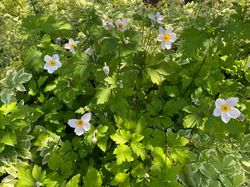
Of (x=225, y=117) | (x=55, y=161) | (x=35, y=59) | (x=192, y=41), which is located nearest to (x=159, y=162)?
(x=225, y=117)

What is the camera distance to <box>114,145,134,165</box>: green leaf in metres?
1.98

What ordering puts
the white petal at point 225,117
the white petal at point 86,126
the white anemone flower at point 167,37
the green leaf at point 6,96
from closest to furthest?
the white petal at point 225,117 < the white petal at point 86,126 < the white anemone flower at point 167,37 < the green leaf at point 6,96

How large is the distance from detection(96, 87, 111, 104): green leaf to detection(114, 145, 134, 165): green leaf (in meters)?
0.28

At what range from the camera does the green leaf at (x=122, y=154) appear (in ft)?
6.48


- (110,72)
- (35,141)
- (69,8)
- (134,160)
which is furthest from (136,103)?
(69,8)

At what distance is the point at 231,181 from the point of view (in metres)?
2.22

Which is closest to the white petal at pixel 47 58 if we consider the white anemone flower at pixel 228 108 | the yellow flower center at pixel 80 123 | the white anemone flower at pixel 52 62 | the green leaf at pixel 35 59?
the white anemone flower at pixel 52 62

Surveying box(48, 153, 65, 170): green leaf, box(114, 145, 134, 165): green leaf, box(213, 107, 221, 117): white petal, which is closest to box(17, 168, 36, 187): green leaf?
box(48, 153, 65, 170): green leaf

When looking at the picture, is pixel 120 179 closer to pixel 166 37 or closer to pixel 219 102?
pixel 219 102

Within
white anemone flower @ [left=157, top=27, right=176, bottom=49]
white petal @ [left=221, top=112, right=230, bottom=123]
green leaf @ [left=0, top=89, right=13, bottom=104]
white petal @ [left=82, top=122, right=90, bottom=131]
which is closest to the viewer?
white petal @ [left=221, top=112, right=230, bottom=123]

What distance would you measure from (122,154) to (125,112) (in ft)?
0.81

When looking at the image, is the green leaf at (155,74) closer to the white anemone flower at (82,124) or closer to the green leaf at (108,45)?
the green leaf at (108,45)

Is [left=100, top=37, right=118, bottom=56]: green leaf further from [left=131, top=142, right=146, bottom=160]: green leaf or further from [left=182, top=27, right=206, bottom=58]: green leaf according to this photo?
[left=131, top=142, right=146, bottom=160]: green leaf

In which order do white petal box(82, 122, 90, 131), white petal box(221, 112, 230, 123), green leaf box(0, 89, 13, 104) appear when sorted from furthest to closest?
green leaf box(0, 89, 13, 104) < white petal box(82, 122, 90, 131) < white petal box(221, 112, 230, 123)
